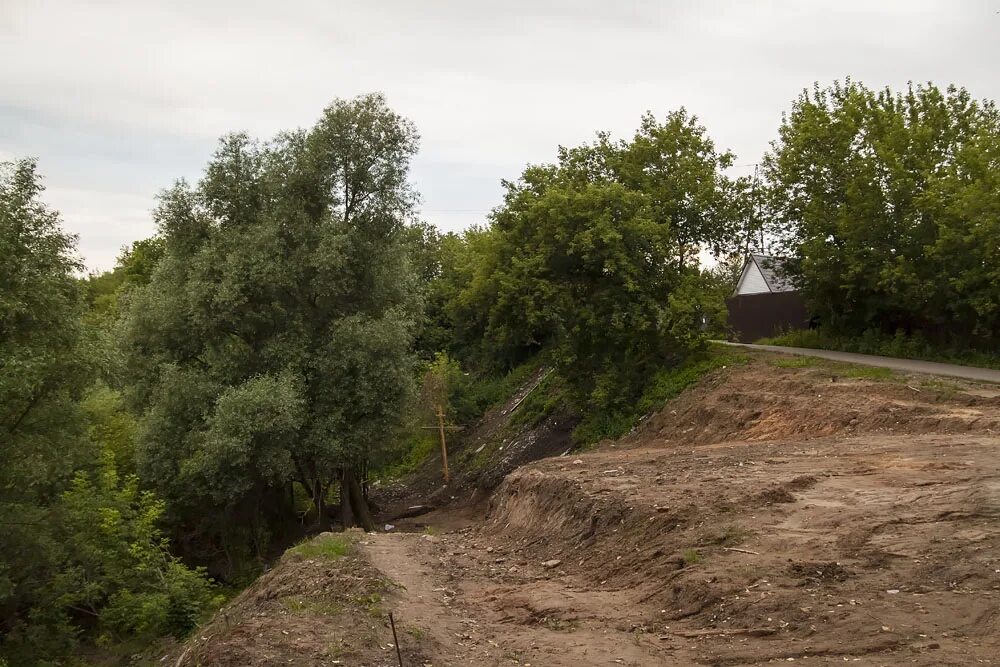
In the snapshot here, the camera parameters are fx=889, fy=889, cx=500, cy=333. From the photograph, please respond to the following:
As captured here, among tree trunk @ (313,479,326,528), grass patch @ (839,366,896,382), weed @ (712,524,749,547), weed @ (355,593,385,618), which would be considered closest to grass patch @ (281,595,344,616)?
weed @ (355,593,385,618)

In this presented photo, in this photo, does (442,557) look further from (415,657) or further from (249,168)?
(249,168)

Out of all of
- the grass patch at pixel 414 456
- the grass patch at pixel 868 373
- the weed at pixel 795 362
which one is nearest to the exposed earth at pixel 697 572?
the grass patch at pixel 868 373

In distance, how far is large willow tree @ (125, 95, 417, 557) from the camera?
74.3 feet

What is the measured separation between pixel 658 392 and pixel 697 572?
17.4m

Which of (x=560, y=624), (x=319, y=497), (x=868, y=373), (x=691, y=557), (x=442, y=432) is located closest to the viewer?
(x=560, y=624)

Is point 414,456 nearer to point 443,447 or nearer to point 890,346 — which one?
point 443,447

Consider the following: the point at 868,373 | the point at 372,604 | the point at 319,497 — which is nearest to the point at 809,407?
the point at 868,373

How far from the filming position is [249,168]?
24172mm

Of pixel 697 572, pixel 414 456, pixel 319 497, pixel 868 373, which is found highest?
pixel 868 373

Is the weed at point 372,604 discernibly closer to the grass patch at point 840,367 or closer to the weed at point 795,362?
the grass patch at point 840,367

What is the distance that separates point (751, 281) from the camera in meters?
43.2

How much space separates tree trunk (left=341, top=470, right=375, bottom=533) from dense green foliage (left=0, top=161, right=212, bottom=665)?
20.6 feet

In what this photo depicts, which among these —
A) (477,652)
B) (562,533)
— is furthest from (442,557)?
(477,652)

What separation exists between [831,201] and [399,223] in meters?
A: 13.3
